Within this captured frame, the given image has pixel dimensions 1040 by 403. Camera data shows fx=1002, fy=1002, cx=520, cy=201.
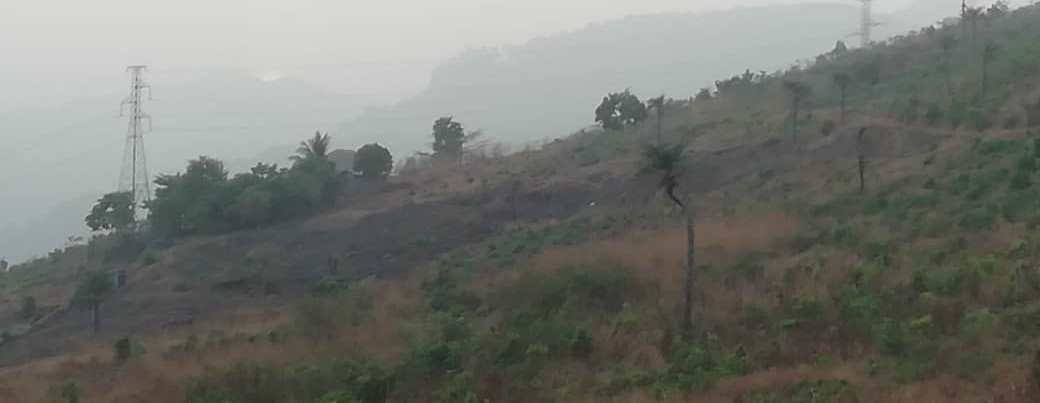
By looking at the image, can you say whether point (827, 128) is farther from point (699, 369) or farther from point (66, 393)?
point (66, 393)

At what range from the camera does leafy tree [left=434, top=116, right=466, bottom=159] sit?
49.4m

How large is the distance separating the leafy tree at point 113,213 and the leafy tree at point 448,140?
14.8m

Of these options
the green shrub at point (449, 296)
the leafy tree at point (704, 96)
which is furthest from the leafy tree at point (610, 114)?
the green shrub at point (449, 296)

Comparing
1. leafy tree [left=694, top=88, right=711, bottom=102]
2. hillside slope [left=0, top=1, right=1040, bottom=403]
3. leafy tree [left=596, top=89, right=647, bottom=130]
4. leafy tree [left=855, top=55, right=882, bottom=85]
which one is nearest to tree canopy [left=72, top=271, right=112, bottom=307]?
hillside slope [left=0, top=1, right=1040, bottom=403]

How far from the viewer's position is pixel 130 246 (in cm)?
3831

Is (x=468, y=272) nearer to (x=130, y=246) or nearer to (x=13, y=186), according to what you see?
(x=130, y=246)


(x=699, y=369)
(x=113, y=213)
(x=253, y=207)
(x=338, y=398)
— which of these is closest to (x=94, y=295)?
(x=253, y=207)

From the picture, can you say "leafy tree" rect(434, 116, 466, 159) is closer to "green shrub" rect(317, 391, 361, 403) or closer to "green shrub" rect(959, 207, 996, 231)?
"green shrub" rect(959, 207, 996, 231)

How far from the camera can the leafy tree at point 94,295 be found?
26344 millimetres

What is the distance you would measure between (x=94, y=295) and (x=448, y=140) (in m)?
25.0

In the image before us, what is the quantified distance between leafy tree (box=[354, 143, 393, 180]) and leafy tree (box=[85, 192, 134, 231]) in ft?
31.8

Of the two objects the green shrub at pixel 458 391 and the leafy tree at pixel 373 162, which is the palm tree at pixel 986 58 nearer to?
the leafy tree at pixel 373 162

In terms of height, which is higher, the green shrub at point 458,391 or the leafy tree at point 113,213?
the leafy tree at point 113,213

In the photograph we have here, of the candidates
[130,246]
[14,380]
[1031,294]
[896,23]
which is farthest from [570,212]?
[896,23]
